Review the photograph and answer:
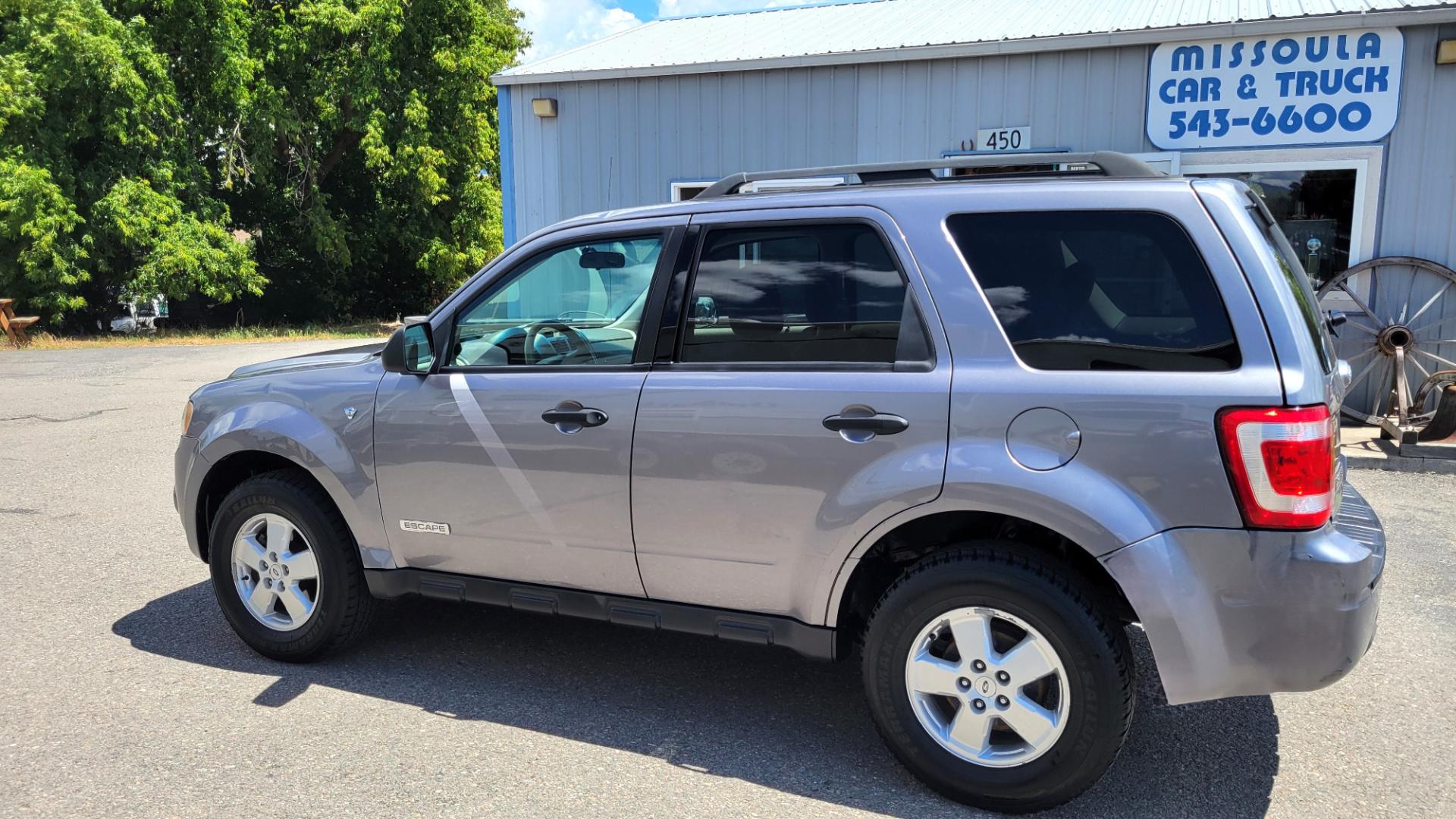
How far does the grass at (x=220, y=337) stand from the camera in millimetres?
19719

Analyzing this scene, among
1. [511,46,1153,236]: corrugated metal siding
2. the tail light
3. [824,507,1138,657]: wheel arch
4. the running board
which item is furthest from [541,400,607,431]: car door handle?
[511,46,1153,236]: corrugated metal siding

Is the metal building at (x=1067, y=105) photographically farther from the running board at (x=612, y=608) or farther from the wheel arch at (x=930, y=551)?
the running board at (x=612, y=608)

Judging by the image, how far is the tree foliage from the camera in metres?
19.7

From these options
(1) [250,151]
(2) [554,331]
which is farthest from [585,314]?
(1) [250,151]

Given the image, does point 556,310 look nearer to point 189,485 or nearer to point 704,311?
point 704,311

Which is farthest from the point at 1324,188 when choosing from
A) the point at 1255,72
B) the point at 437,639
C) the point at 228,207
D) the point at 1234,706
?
the point at 228,207

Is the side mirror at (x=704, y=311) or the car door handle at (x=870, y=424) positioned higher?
the side mirror at (x=704, y=311)

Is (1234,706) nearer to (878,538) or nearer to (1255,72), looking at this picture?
(878,538)

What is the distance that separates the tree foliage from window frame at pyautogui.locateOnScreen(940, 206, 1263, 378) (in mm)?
21068

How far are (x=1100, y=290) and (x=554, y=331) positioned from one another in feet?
6.49

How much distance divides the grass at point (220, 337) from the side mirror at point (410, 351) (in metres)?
16.6

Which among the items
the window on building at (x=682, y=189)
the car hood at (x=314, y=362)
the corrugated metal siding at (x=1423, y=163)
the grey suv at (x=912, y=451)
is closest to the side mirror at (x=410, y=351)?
the grey suv at (x=912, y=451)

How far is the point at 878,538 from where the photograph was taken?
124 inches

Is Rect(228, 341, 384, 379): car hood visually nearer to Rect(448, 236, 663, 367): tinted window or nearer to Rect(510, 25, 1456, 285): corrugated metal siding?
Rect(448, 236, 663, 367): tinted window
